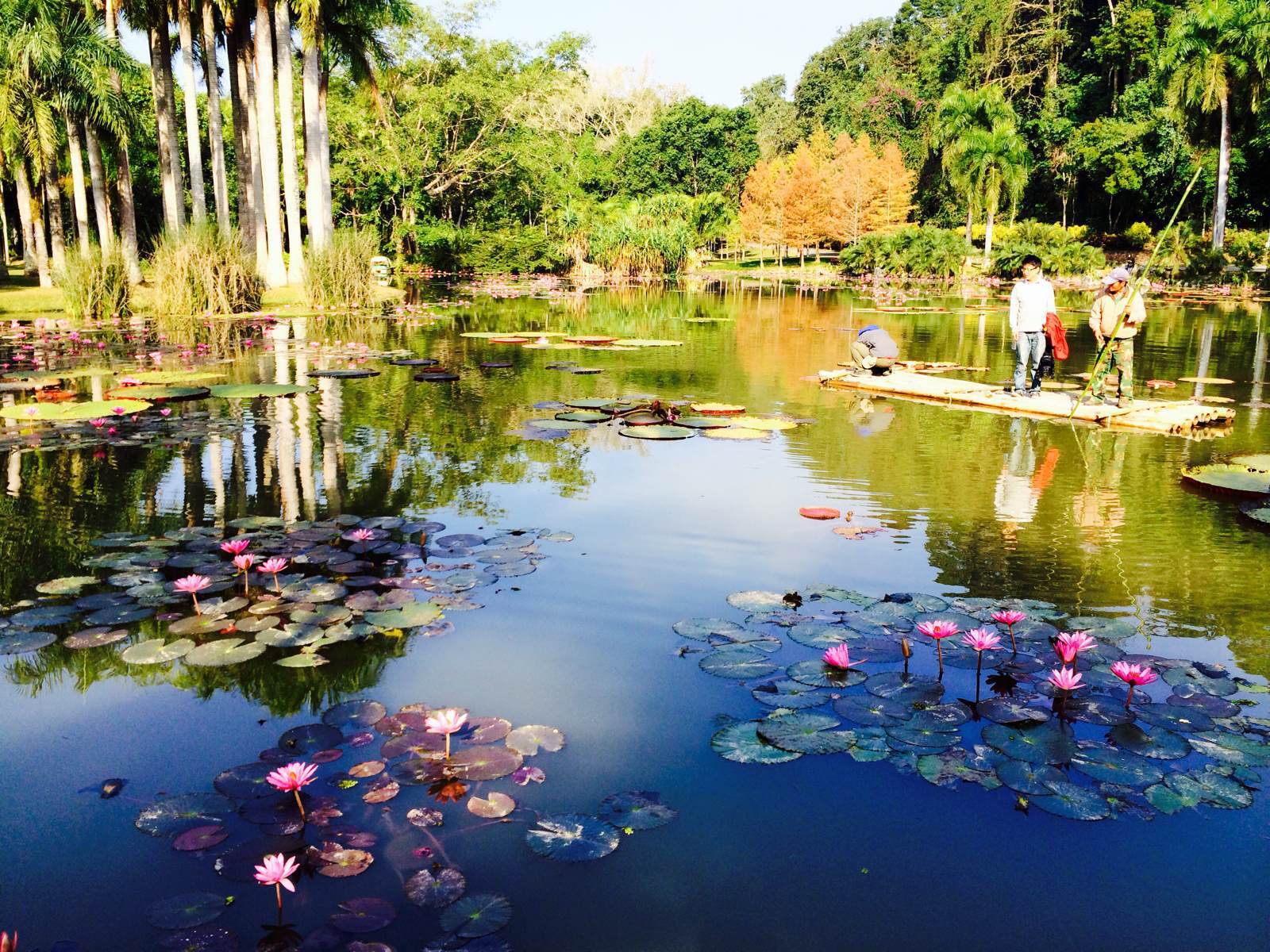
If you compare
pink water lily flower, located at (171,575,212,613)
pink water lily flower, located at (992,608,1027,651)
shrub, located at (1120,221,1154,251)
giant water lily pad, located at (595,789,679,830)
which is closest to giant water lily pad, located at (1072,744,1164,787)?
pink water lily flower, located at (992,608,1027,651)

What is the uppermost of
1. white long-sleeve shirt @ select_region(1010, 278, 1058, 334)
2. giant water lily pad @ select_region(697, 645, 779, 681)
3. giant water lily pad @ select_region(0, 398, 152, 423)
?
white long-sleeve shirt @ select_region(1010, 278, 1058, 334)

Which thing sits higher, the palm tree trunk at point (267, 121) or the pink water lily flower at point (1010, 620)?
the palm tree trunk at point (267, 121)

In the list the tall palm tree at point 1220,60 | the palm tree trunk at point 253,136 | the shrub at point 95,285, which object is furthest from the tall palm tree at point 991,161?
the shrub at point 95,285

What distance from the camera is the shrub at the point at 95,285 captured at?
18.6 meters

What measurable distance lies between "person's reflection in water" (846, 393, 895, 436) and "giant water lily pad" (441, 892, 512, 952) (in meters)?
6.99

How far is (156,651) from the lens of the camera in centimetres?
398

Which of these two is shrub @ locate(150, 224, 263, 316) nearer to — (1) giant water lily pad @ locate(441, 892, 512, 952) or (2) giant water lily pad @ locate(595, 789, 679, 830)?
(2) giant water lily pad @ locate(595, 789, 679, 830)

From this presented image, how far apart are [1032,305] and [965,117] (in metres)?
36.2

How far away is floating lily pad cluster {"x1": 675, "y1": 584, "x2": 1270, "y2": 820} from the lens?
3123 millimetres

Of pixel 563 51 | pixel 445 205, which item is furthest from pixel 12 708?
pixel 563 51

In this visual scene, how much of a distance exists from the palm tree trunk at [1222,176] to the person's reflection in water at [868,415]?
3152cm

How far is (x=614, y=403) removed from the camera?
1014cm

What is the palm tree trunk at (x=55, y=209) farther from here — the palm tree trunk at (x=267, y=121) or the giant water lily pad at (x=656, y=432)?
the giant water lily pad at (x=656, y=432)

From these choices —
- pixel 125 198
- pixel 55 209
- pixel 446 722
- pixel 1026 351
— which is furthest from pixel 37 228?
pixel 446 722
